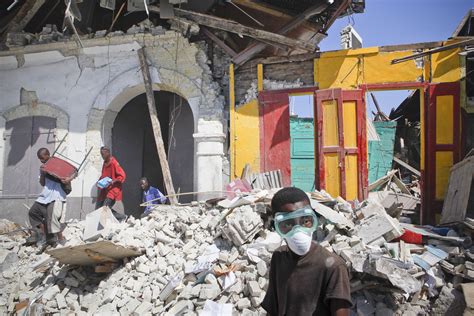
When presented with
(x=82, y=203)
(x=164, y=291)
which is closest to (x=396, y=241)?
(x=164, y=291)

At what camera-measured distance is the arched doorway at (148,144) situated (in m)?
9.11

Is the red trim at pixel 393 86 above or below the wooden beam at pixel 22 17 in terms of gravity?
below

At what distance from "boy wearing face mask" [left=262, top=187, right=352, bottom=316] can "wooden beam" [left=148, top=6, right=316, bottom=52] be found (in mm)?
6324

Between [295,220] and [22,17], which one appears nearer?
[295,220]

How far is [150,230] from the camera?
610 centimetres

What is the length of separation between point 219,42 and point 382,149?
6.87 m

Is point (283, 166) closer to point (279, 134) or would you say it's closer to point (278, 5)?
point (279, 134)

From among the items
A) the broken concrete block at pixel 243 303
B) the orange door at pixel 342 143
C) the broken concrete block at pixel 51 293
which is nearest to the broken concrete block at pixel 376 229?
the broken concrete block at pixel 243 303

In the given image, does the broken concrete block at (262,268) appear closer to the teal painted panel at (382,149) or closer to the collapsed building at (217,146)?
the collapsed building at (217,146)

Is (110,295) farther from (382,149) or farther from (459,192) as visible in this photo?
(382,149)

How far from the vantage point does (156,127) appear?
8.30 m

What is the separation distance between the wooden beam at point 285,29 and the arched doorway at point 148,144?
5.99 ft

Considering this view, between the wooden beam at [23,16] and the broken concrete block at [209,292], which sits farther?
the wooden beam at [23,16]

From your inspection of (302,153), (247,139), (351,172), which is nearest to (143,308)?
(247,139)
